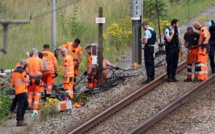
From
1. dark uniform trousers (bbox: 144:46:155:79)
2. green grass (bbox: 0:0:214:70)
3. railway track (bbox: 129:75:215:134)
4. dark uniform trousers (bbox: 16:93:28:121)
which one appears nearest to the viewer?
railway track (bbox: 129:75:215:134)

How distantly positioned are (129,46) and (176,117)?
505 inches

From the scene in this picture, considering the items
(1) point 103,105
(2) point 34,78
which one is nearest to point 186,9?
(2) point 34,78

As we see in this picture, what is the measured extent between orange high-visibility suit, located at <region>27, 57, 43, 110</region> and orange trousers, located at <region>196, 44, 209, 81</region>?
165 inches

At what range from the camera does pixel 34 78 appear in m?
18.0

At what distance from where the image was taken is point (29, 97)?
59.3 ft

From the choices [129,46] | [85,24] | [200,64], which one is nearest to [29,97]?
[200,64]

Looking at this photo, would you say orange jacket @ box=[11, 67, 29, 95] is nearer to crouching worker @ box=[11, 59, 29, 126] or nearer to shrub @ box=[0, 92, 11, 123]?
crouching worker @ box=[11, 59, 29, 126]

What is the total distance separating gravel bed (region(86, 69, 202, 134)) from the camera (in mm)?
15078

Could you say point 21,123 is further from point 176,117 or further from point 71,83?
point 176,117

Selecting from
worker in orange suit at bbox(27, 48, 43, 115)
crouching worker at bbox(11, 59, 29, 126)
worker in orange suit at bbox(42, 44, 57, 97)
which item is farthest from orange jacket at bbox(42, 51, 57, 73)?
crouching worker at bbox(11, 59, 29, 126)

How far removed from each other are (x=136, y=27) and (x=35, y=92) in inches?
230

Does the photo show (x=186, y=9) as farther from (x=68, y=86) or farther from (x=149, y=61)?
(x=68, y=86)

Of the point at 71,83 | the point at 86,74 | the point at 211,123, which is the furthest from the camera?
the point at 86,74

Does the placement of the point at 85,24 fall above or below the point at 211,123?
above
